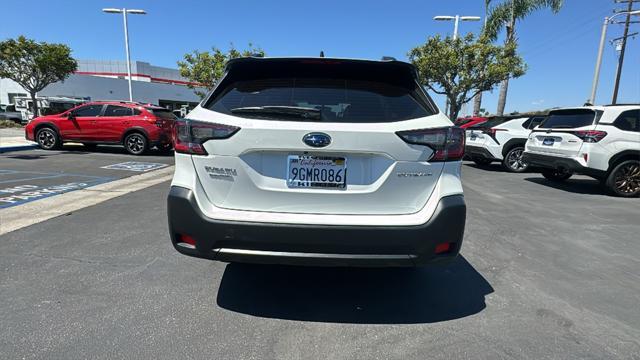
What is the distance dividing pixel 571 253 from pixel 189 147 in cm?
419

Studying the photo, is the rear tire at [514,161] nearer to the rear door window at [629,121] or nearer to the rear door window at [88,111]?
the rear door window at [629,121]

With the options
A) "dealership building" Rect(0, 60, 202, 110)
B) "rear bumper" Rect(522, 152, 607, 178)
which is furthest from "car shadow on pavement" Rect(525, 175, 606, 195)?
"dealership building" Rect(0, 60, 202, 110)

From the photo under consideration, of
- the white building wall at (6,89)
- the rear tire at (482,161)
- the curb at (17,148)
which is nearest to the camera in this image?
the rear tire at (482,161)

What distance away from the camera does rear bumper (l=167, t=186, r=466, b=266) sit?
2.32m

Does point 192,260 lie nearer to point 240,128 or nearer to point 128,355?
point 128,355

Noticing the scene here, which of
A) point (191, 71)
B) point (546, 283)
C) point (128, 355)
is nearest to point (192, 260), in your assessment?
point (128, 355)

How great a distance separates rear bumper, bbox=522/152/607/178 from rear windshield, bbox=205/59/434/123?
257 inches

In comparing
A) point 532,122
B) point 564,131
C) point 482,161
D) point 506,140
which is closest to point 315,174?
point 564,131

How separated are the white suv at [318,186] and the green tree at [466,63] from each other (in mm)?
18685

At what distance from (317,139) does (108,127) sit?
12.6 meters

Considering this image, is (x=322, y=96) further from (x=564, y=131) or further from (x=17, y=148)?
(x=17, y=148)

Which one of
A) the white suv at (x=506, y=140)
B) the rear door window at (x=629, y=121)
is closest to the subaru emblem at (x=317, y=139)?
the rear door window at (x=629, y=121)

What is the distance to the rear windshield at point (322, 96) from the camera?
96.2 inches

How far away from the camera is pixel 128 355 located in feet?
7.38
